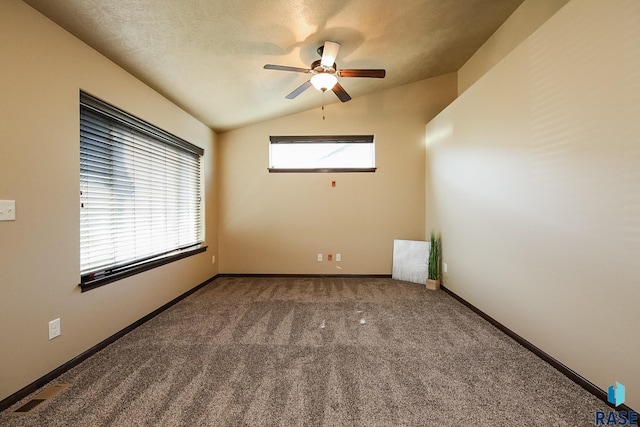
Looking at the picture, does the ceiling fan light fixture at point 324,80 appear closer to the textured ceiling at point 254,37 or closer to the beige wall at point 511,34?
the textured ceiling at point 254,37

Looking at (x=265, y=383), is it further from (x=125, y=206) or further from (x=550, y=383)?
(x=125, y=206)

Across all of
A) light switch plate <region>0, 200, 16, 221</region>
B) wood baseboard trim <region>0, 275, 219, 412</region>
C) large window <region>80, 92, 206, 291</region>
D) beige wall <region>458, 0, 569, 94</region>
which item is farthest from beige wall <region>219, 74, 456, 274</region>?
light switch plate <region>0, 200, 16, 221</region>

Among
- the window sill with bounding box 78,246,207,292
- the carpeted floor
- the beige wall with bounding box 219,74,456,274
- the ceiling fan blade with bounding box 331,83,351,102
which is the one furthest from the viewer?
the beige wall with bounding box 219,74,456,274

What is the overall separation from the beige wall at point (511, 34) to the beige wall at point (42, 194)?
4.09m

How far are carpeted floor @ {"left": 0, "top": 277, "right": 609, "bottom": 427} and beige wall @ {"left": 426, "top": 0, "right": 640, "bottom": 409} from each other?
34 centimetres

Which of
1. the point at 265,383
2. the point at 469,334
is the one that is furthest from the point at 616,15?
the point at 265,383

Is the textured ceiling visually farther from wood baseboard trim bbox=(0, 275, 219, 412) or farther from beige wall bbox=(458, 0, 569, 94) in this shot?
wood baseboard trim bbox=(0, 275, 219, 412)

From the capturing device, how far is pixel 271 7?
1.95m

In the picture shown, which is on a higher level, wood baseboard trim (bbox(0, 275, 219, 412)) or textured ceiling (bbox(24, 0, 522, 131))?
textured ceiling (bbox(24, 0, 522, 131))

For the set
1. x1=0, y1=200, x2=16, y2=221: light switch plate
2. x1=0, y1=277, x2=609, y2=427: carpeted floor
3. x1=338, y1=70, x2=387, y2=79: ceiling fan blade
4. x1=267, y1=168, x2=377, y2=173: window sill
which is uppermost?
x1=338, y1=70, x2=387, y2=79: ceiling fan blade

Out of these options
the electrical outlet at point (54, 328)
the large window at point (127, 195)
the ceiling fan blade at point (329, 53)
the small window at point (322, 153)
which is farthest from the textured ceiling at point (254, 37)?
the electrical outlet at point (54, 328)

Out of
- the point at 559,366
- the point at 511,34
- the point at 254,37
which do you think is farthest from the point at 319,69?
the point at 559,366

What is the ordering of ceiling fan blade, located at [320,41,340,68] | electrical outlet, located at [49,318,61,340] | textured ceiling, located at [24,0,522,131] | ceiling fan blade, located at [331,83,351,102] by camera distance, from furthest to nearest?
ceiling fan blade, located at [331,83,351,102]
ceiling fan blade, located at [320,41,340,68]
textured ceiling, located at [24,0,522,131]
electrical outlet, located at [49,318,61,340]

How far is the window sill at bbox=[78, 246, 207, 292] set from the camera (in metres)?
1.99
